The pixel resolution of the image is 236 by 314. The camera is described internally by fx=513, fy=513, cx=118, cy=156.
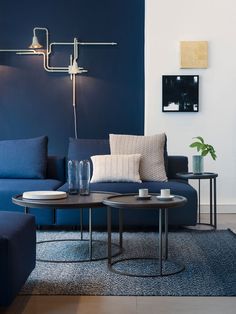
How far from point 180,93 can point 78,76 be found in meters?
1.23

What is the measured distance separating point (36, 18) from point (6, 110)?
1141 millimetres

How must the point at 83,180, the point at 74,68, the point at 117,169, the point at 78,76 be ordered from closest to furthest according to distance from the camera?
the point at 83,180
the point at 117,169
the point at 74,68
the point at 78,76

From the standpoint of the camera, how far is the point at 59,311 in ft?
8.17

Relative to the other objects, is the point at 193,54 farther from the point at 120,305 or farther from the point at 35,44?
the point at 120,305

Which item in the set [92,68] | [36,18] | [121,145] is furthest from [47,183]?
[36,18]

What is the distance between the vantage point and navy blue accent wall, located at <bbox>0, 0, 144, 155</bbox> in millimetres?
6043

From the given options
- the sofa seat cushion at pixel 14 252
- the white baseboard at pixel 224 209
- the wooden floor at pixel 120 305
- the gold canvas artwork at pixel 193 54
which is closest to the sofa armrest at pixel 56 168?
the white baseboard at pixel 224 209

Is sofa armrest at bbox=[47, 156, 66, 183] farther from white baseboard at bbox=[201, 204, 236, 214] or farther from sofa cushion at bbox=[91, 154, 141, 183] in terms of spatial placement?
white baseboard at bbox=[201, 204, 236, 214]

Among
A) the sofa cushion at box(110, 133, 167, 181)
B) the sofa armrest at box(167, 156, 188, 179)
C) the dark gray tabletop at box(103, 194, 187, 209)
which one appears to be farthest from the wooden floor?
the sofa armrest at box(167, 156, 188, 179)

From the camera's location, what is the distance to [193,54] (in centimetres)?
566

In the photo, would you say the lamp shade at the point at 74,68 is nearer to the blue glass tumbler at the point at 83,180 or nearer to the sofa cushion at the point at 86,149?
the sofa cushion at the point at 86,149

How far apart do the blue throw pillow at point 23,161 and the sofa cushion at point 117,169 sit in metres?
0.61

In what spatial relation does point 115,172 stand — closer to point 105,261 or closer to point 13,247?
point 105,261

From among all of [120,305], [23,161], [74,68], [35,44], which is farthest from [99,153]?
[120,305]
